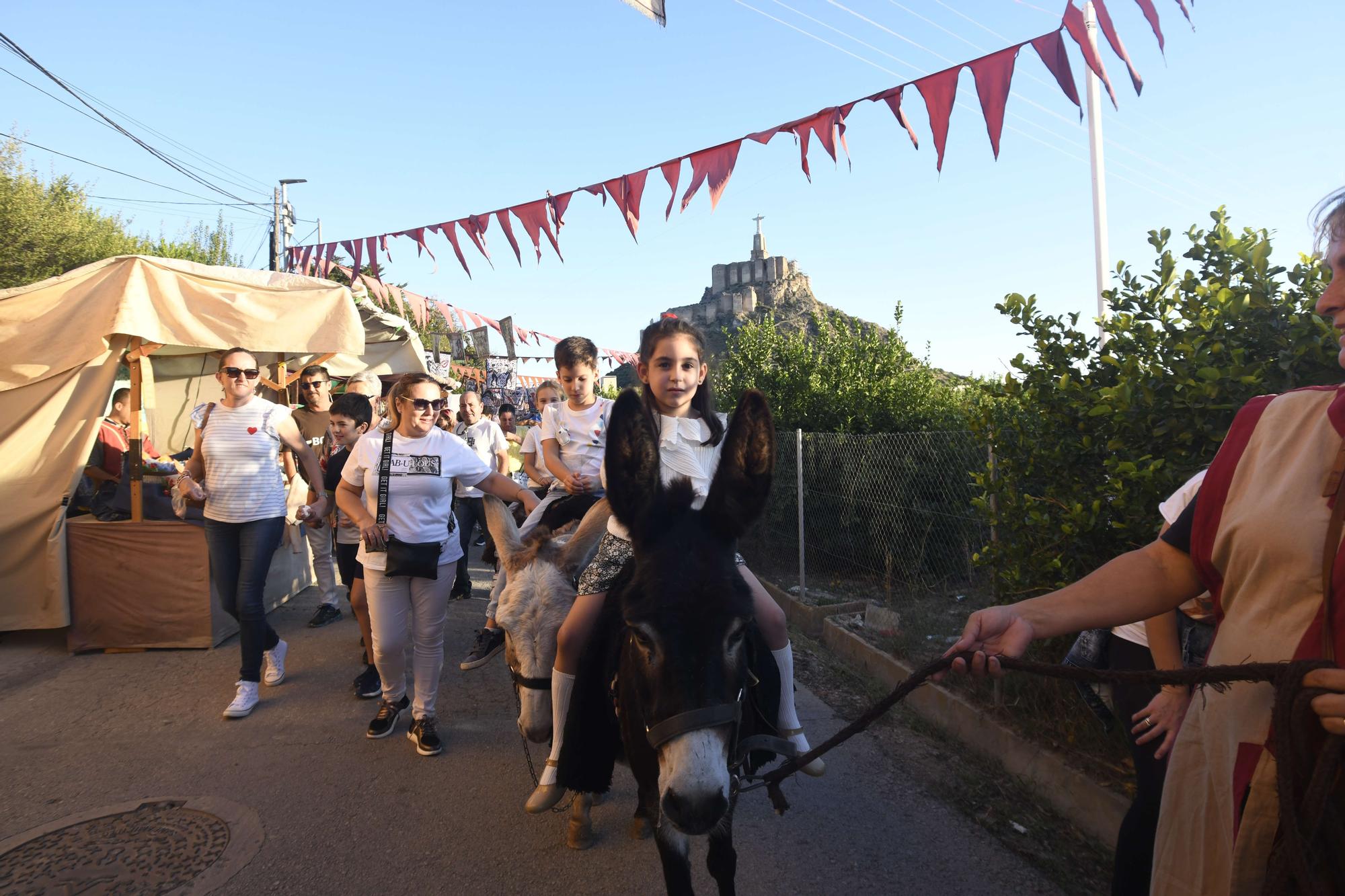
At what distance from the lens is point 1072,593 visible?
168cm

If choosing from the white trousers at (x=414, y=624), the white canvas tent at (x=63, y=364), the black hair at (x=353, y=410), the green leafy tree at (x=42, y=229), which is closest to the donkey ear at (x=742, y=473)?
the white trousers at (x=414, y=624)

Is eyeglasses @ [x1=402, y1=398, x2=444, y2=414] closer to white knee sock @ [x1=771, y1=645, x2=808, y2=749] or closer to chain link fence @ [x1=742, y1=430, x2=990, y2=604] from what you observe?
white knee sock @ [x1=771, y1=645, x2=808, y2=749]

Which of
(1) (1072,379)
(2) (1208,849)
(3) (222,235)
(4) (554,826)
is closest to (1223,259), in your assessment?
(1) (1072,379)

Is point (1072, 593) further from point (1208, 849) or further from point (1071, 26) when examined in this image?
point (1071, 26)

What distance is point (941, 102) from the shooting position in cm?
590

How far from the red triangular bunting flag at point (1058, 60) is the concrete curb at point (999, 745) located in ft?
15.2

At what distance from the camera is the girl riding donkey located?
2.92 meters

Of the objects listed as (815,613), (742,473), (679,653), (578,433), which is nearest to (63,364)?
(578,433)

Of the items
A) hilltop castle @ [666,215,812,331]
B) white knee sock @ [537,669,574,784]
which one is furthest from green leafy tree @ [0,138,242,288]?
hilltop castle @ [666,215,812,331]

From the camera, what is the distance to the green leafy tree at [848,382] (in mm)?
9602

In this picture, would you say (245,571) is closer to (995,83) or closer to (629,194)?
(629,194)

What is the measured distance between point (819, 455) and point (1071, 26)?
494cm

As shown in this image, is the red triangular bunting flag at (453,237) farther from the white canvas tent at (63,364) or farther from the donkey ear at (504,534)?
the donkey ear at (504,534)

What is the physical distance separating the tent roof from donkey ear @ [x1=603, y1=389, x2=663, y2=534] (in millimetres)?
5625
